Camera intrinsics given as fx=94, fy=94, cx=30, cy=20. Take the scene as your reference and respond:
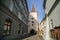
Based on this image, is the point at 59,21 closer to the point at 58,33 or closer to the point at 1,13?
the point at 58,33

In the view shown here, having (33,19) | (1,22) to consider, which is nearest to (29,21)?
(33,19)

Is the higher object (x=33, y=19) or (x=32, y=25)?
(x=33, y=19)

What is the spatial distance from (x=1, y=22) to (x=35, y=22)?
82.3 ft

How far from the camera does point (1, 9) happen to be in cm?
850

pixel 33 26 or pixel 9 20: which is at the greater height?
pixel 9 20

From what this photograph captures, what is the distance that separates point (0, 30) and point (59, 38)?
17.7 ft

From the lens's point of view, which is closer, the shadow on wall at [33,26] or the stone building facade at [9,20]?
the stone building facade at [9,20]

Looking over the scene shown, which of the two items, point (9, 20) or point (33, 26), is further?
point (33, 26)

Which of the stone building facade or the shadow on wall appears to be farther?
the shadow on wall

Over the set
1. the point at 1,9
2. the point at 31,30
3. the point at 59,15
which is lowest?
the point at 31,30

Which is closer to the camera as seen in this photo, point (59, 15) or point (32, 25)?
point (59, 15)

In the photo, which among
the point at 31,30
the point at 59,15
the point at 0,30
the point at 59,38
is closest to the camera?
the point at 59,38

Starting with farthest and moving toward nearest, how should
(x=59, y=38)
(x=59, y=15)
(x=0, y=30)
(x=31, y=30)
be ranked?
(x=31, y=30) → (x=0, y=30) → (x=59, y=15) → (x=59, y=38)

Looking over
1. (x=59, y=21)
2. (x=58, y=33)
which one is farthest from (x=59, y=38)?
(x=59, y=21)
